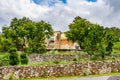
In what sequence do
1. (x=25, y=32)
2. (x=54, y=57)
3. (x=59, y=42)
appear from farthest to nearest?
(x=59, y=42), (x=25, y=32), (x=54, y=57)

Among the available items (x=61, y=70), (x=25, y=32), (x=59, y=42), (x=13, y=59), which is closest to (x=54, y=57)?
(x=13, y=59)

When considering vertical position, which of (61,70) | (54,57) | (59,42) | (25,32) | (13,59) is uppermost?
(25,32)

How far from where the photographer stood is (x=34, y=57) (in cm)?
5384

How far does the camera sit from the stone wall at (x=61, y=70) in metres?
28.8

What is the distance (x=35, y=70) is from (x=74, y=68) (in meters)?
4.30

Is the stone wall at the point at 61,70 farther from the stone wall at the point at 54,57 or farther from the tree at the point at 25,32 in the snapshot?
the tree at the point at 25,32

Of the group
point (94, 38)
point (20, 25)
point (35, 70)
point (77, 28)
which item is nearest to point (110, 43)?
point (94, 38)

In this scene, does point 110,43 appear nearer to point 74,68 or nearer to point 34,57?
point 34,57

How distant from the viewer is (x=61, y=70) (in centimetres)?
3053

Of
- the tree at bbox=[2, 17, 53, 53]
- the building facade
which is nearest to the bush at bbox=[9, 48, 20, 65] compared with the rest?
the tree at bbox=[2, 17, 53, 53]

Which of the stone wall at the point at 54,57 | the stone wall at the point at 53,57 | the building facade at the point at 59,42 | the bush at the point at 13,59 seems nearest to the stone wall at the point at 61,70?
the bush at the point at 13,59

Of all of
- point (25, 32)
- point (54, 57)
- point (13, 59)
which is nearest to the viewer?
point (13, 59)

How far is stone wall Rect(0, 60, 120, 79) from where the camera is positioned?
94.6 feet

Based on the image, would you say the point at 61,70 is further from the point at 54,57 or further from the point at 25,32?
the point at 25,32
